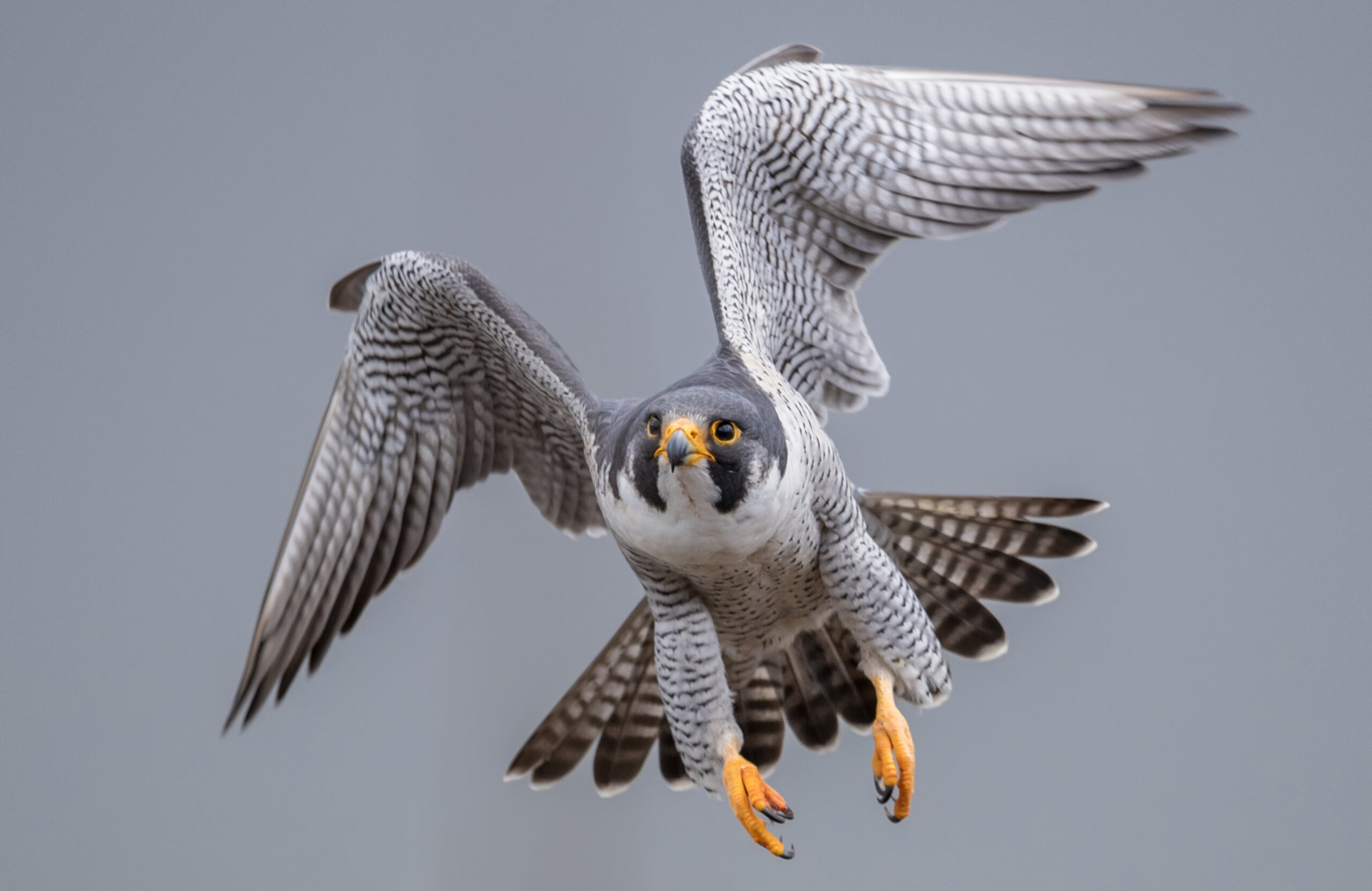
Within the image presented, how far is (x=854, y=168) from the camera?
100 inches

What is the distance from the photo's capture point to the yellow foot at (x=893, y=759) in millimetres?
2164

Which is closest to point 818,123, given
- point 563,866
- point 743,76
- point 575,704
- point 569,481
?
point 743,76

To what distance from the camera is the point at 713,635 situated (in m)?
2.21

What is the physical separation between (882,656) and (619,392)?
5.11ft

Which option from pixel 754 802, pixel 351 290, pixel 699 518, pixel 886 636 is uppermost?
pixel 351 290

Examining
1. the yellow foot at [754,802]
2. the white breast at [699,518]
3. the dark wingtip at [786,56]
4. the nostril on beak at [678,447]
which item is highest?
the dark wingtip at [786,56]

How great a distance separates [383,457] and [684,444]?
3.72ft

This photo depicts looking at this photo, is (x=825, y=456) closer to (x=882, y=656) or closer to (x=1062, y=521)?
(x=882, y=656)

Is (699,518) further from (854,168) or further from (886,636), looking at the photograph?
(854,168)

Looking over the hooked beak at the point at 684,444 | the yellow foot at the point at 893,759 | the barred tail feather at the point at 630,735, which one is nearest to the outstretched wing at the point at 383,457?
the barred tail feather at the point at 630,735

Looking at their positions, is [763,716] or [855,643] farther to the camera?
[763,716]

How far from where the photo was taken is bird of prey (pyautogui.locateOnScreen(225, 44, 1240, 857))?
2203mm

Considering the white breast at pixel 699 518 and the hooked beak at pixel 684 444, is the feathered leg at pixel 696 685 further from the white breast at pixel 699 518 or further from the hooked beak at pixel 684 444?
the hooked beak at pixel 684 444

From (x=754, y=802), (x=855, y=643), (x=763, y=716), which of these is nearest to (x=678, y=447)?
(x=754, y=802)
